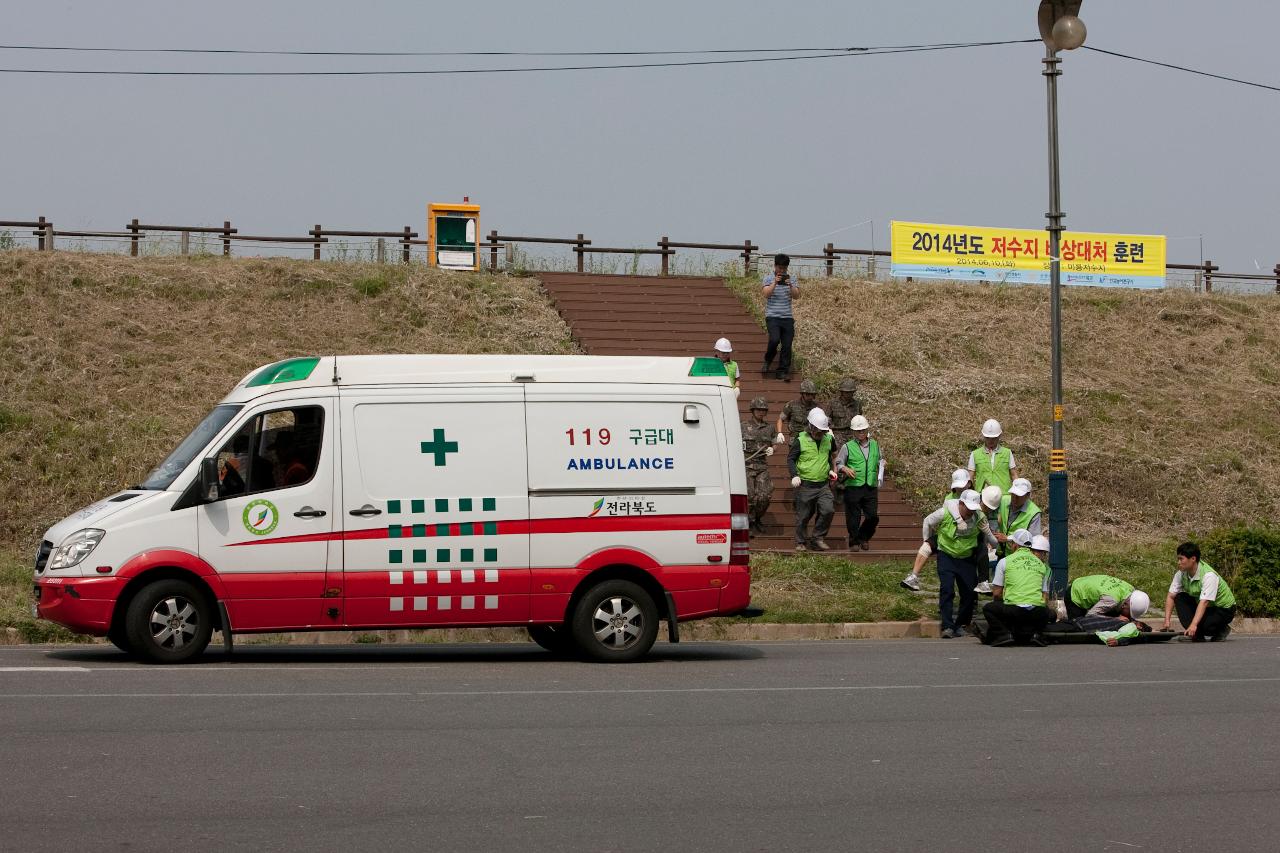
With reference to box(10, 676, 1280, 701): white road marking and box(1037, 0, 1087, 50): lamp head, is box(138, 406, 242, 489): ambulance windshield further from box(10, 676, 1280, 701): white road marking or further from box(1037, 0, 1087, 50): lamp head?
box(1037, 0, 1087, 50): lamp head

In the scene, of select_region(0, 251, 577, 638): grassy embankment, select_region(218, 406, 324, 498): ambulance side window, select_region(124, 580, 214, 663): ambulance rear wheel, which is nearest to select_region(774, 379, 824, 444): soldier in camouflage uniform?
select_region(0, 251, 577, 638): grassy embankment

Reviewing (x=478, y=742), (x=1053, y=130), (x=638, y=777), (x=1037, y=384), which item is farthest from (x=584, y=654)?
(x=1037, y=384)

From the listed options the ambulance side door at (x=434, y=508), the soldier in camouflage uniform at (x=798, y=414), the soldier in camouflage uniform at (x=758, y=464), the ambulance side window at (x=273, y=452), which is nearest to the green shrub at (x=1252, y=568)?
the soldier in camouflage uniform at (x=758, y=464)

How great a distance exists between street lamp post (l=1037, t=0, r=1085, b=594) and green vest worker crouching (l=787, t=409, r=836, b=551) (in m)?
3.17

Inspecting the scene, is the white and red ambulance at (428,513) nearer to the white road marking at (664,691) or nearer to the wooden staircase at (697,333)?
the white road marking at (664,691)

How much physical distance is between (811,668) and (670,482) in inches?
80.8

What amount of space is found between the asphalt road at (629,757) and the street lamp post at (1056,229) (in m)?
4.87

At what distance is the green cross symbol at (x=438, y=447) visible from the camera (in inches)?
530

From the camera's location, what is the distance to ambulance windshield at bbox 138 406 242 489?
13336 mm

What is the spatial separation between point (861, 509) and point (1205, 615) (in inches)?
228

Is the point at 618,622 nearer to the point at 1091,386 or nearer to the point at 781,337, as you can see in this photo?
the point at 781,337

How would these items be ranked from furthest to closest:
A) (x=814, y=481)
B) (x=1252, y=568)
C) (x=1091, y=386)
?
(x=1091, y=386) → (x=814, y=481) → (x=1252, y=568)

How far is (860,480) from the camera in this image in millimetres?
21250

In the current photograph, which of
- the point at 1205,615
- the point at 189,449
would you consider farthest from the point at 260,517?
the point at 1205,615
